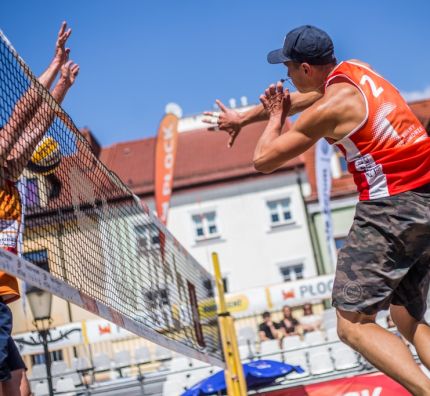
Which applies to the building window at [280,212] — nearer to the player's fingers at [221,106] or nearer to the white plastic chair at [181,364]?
the white plastic chair at [181,364]

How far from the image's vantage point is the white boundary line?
9.40 feet

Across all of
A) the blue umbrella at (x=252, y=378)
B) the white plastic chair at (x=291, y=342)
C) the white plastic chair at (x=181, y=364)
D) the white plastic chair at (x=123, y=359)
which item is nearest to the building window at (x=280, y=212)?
the white plastic chair at (x=123, y=359)

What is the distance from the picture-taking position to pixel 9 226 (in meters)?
3.82

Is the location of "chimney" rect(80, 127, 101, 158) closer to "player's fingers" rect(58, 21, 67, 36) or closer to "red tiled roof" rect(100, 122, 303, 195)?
"red tiled roof" rect(100, 122, 303, 195)

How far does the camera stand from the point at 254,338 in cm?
1836

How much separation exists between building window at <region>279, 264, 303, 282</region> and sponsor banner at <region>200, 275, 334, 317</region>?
43.4ft

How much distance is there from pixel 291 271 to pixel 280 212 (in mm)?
2893

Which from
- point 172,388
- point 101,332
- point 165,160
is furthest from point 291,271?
point 172,388

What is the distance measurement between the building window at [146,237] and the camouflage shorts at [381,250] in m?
2.49

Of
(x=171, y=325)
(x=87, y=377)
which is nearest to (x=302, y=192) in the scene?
(x=87, y=377)

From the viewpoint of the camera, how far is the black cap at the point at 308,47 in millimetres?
3715

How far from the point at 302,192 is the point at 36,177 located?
31.9 meters

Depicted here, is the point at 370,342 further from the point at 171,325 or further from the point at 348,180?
the point at 348,180

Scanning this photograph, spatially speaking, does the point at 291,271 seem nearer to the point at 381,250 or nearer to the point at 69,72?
the point at 69,72
